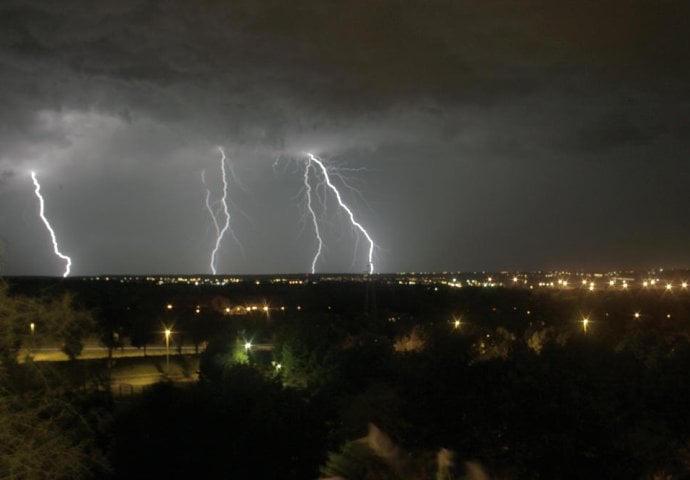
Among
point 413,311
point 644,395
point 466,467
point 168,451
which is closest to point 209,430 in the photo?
point 168,451

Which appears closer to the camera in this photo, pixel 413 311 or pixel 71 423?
pixel 71 423

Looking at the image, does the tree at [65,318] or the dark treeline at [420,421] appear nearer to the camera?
the tree at [65,318]

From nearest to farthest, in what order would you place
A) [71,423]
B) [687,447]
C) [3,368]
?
[3,368] → [71,423] → [687,447]

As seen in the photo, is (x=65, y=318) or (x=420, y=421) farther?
(x=420, y=421)

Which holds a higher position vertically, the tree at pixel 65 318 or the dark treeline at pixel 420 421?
the tree at pixel 65 318

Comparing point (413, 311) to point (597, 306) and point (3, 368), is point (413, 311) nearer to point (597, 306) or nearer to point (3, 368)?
point (597, 306)

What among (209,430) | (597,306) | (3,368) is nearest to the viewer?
(3,368)

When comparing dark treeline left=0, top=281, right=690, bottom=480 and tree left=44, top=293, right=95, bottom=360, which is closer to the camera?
tree left=44, top=293, right=95, bottom=360

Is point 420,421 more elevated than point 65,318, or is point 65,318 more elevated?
point 65,318

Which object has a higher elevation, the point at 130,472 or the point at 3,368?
the point at 3,368

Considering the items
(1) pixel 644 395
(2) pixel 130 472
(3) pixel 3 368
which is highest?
(3) pixel 3 368

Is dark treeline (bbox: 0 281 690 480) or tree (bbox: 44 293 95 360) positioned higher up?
tree (bbox: 44 293 95 360)
